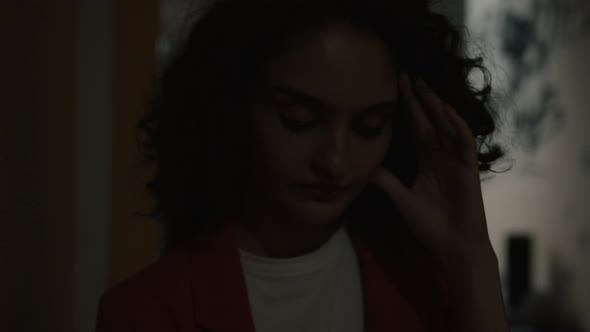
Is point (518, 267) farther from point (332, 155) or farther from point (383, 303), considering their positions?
point (332, 155)

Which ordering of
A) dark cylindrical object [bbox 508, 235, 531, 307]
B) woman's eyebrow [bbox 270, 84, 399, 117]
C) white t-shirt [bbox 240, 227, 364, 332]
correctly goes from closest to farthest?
woman's eyebrow [bbox 270, 84, 399, 117] < white t-shirt [bbox 240, 227, 364, 332] < dark cylindrical object [bbox 508, 235, 531, 307]

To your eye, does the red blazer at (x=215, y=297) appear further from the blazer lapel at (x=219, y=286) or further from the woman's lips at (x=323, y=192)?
the woman's lips at (x=323, y=192)

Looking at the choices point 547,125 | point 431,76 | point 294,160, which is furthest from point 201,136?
point 547,125

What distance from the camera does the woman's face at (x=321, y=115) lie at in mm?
597

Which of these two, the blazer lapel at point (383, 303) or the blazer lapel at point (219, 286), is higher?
the blazer lapel at point (219, 286)

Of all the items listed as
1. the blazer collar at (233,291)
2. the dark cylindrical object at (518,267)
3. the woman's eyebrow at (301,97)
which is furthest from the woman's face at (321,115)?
the dark cylindrical object at (518,267)

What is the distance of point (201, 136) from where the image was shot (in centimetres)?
69

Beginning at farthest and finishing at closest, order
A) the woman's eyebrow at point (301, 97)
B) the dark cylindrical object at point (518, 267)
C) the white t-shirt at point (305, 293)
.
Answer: the dark cylindrical object at point (518, 267) → the white t-shirt at point (305, 293) → the woman's eyebrow at point (301, 97)

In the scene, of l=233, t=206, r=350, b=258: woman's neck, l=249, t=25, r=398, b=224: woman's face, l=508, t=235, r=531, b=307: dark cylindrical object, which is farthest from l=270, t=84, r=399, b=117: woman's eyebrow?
l=508, t=235, r=531, b=307: dark cylindrical object

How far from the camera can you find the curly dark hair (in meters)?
0.64

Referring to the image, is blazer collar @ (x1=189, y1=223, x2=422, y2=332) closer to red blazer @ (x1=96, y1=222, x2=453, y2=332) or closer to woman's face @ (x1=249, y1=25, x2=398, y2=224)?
red blazer @ (x1=96, y1=222, x2=453, y2=332)

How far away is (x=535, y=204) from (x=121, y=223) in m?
1.60

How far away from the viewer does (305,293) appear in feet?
2.41

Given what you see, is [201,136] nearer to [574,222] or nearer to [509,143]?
[509,143]
